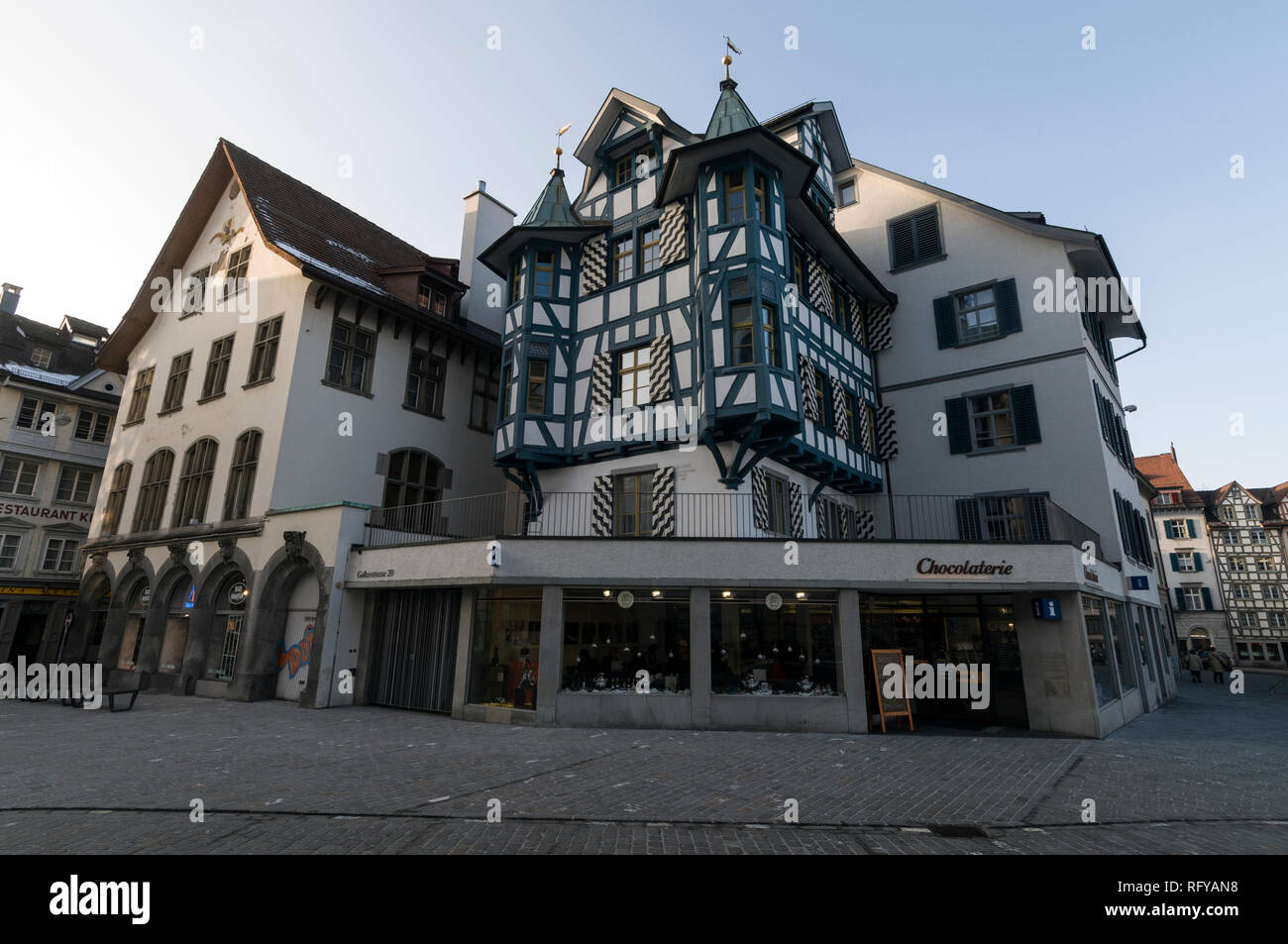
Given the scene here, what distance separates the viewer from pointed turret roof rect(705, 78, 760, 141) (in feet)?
57.7

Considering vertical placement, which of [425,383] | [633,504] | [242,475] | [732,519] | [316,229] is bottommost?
[732,519]

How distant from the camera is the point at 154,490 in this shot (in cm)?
2456

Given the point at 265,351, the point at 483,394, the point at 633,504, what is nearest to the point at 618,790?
the point at 633,504

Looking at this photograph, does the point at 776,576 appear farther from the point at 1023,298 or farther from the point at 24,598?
the point at 24,598

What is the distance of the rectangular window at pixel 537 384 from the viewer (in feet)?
63.9

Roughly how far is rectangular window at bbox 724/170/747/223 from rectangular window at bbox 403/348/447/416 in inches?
500

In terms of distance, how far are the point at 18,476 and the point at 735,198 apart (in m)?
35.2

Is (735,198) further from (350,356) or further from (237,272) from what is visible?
(237,272)

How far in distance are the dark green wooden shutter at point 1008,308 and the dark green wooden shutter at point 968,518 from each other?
562cm

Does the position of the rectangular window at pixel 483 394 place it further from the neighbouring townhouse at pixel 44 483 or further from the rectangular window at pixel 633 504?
the neighbouring townhouse at pixel 44 483

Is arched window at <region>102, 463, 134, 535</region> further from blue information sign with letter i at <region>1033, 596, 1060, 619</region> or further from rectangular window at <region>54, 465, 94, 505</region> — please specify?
blue information sign with letter i at <region>1033, 596, 1060, 619</region>

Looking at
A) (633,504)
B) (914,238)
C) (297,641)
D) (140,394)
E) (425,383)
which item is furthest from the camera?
(140,394)
